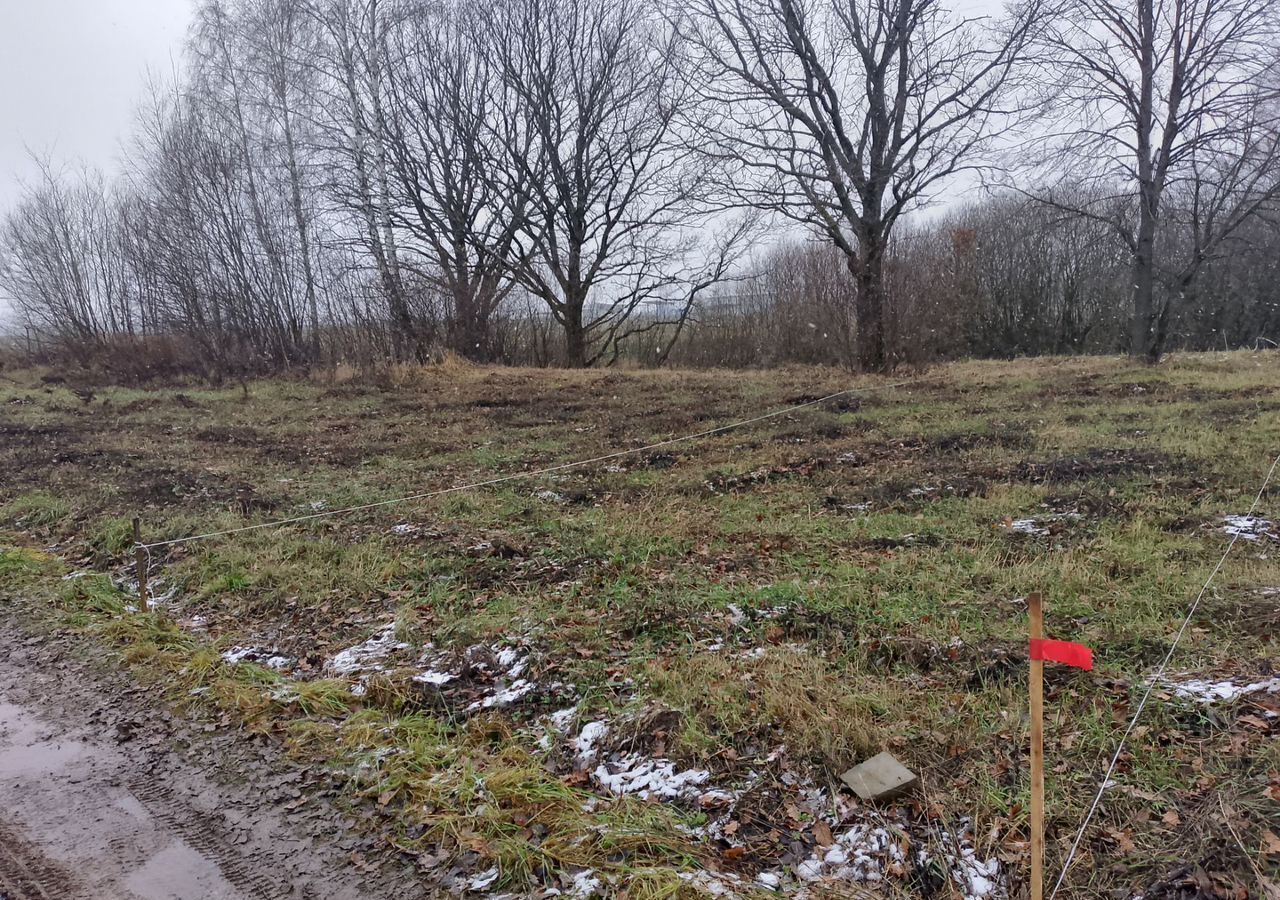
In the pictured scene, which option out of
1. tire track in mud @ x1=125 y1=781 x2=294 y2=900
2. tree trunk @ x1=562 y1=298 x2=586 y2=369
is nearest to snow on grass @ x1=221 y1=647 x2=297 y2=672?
tire track in mud @ x1=125 y1=781 x2=294 y2=900

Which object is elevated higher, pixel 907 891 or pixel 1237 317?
pixel 1237 317

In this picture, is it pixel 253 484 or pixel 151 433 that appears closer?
pixel 253 484

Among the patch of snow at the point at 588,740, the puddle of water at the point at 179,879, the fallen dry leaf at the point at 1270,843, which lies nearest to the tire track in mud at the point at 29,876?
the puddle of water at the point at 179,879

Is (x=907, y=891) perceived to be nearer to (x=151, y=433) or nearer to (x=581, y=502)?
(x=581, y=502)

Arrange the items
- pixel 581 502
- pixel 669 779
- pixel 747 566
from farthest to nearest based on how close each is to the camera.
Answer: pixel 581 502 < pixel 747 566 < pixel 669 779

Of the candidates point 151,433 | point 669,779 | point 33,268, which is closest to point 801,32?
point 151,433

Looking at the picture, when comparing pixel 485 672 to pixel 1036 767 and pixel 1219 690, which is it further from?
pixel 1219 690

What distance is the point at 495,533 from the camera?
6.45m

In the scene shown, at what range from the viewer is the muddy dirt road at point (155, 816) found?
2.68 meters

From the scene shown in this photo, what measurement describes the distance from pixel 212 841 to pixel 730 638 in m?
2.61

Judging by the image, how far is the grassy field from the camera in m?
2.72

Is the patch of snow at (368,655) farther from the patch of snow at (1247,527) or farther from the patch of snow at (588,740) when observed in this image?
the patch of snow at (1247,527)

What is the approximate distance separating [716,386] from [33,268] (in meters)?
26.8

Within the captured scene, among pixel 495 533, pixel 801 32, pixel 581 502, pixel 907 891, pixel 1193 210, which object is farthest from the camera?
pixel 801 32
